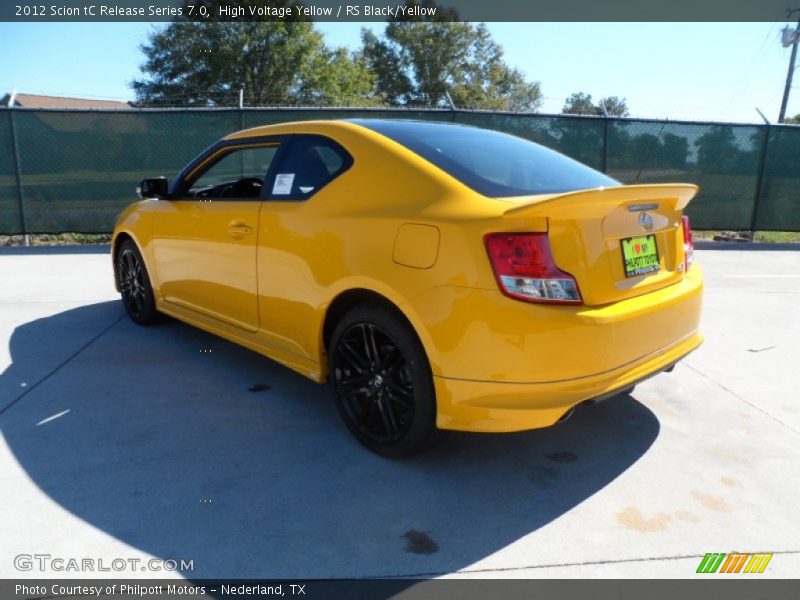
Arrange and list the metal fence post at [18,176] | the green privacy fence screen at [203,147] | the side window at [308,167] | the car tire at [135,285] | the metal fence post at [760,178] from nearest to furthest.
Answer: the side window at [308,167]
the car tire at [135,285]
the metal fence post at [18,176]
the green privacy fence screen at [203,147]
the metal fence post at [760,178]

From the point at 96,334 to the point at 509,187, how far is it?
3656 millimetres

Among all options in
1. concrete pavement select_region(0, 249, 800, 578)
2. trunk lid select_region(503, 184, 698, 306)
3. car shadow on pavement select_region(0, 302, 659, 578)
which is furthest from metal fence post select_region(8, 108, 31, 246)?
trunk lid select_region(503, 184, 698, 306)

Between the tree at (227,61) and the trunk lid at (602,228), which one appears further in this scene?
the tree at (227,61)

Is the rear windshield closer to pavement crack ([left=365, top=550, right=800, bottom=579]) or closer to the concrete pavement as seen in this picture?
the concrete pavement

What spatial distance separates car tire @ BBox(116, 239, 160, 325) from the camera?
4.79 meters

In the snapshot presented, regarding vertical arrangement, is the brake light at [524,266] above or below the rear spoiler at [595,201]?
below

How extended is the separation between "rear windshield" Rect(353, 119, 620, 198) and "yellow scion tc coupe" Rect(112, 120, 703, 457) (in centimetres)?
2

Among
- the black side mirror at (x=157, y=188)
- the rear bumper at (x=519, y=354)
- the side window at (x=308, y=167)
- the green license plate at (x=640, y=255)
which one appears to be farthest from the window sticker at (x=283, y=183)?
the green license plate at (x=640, y=255)

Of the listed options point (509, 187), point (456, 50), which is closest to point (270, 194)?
point (509, 187)

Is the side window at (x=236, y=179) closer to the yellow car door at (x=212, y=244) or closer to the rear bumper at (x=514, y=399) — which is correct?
the yellow car door at (x=212, y=244)

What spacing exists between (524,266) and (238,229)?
192 cm

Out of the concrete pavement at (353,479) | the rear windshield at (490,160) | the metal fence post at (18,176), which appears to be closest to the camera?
the concrete pavement at (353,479)

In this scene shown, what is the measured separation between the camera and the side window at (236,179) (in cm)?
400

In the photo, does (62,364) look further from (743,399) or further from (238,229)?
(743,399)
